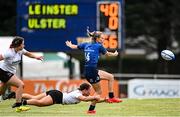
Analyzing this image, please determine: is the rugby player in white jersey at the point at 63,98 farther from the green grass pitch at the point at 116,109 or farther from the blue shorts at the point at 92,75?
the blue shorts at the point at 92,75

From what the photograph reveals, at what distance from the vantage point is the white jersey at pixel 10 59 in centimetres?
1786

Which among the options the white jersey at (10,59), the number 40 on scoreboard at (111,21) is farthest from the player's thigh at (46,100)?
the number 40 on scoreboard at (111,21)

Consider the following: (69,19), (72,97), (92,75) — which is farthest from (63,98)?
(69,19)

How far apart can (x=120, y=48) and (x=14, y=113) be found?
1103 cm

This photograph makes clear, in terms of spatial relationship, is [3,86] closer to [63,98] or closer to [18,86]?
[18,86]

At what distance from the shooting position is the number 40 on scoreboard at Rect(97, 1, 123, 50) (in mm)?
28078

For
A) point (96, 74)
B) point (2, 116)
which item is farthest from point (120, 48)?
point (2, 116)

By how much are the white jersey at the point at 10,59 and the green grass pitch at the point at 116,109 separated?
3.42ft

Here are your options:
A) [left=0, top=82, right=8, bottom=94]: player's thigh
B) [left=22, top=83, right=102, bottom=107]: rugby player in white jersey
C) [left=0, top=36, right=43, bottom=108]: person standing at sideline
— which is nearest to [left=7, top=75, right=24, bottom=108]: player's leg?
[left=0, top=36, right=43, bottom=108]: person standing at sideline

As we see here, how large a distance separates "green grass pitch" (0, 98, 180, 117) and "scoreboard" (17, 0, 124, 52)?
7.18m

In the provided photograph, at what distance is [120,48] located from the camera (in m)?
28.4

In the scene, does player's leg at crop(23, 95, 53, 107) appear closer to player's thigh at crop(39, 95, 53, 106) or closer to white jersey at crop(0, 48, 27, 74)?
player's thigh at crop(39, 95, 53, 106)

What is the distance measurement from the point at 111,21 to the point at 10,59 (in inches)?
420

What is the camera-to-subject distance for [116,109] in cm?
1908
